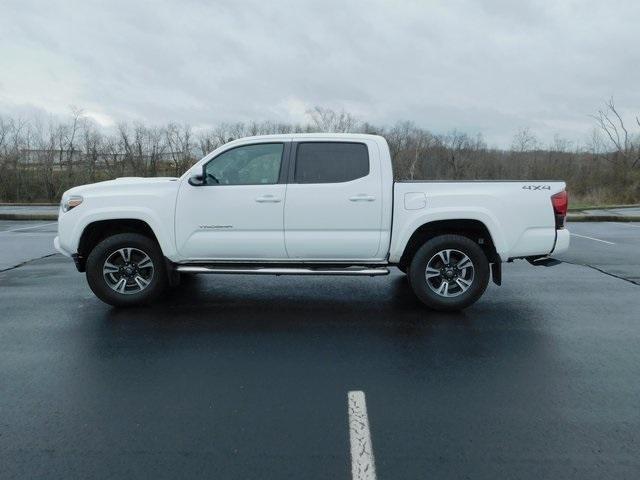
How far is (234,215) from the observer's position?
5.68 m

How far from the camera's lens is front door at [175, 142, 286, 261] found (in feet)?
18.5

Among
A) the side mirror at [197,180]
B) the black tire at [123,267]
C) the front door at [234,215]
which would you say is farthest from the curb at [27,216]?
the side mirror at [197,180]

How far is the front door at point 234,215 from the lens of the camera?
5652 mm

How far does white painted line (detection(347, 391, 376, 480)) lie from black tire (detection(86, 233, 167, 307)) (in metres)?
3.10

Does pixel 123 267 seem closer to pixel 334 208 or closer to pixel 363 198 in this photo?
pixel 334 208

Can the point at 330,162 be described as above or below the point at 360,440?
above

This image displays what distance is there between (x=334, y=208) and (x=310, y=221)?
31cm

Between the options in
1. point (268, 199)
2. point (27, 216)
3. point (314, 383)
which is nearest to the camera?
point (314, 383)

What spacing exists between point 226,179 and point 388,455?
3.79m

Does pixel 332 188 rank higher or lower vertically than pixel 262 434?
higher

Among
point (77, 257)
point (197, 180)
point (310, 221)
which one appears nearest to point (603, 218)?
point (310, 221)

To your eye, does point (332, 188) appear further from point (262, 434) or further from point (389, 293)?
point (262, 434)

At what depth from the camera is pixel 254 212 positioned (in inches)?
222

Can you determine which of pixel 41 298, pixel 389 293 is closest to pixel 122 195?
pixel 41 298
